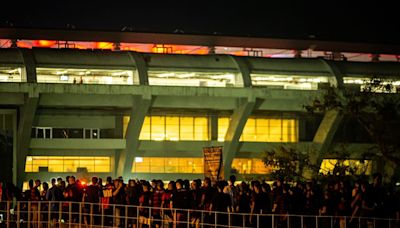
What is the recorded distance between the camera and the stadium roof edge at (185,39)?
64844mm

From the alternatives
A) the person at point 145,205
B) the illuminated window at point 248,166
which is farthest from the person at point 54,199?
the illuminated window at point 248,166

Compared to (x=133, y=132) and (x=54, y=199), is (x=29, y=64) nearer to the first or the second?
(x=133, y=132)

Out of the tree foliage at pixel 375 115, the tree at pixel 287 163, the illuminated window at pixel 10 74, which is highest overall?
the illuminated window at pixel 10 74

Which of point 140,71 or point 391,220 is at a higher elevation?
point 140,71

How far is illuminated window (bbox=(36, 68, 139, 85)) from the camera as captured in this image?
2356 inches

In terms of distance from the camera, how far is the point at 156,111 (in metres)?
63.3

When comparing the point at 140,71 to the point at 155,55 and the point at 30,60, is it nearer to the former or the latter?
the point at 155,55

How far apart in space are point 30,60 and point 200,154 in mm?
13391

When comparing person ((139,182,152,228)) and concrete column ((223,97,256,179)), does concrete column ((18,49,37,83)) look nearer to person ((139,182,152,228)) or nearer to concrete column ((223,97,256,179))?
concrete column ((223,97,256,179))

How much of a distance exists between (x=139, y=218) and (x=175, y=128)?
39.9m

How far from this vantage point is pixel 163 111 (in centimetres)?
6362

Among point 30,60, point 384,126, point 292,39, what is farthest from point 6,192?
point 292,39

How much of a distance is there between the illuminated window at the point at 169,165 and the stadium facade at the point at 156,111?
0.07 meters

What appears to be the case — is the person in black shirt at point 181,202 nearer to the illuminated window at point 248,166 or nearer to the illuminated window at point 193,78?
the illuminated window at point 193,78
